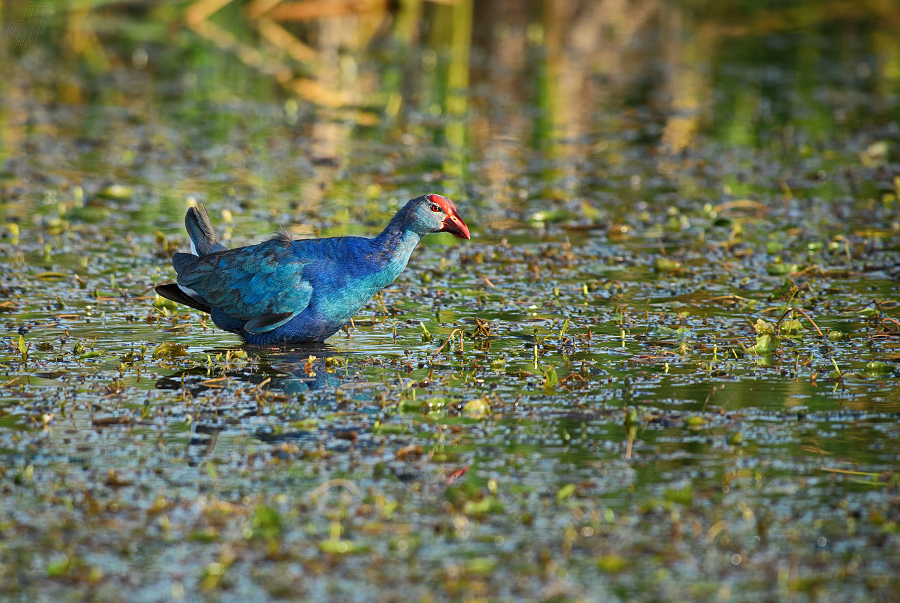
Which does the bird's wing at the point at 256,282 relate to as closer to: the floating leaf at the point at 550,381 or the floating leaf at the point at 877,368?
the floating leaf at the point at 550,381

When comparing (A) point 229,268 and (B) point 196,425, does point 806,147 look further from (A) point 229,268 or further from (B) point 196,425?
(B) point 196,425

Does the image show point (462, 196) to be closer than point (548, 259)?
No

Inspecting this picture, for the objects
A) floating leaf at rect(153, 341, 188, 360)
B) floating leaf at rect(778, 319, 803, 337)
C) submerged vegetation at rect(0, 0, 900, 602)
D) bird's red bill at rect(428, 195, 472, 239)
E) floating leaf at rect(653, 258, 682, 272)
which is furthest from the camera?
floating leaf at rect(653, 258, 682, 272)

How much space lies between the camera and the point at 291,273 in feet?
22.2

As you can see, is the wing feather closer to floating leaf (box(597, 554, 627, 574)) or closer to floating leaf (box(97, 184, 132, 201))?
floating leaf (box(597, 554, 627, 574))

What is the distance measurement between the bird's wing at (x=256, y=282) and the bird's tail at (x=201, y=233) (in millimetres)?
304

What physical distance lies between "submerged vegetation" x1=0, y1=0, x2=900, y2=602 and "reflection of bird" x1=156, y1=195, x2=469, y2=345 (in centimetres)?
22

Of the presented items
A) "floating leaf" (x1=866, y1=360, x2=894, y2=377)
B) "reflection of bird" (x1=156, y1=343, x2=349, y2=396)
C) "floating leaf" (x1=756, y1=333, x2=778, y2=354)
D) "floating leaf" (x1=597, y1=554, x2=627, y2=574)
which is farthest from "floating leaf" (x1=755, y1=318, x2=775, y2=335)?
"floating leaf" (x1=597, y1=554, x2=627, y2=574)

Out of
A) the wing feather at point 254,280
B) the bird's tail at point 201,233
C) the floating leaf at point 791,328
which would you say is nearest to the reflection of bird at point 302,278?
the wing feather at point 254,280

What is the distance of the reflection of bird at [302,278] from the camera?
6.70 m

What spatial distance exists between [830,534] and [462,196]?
6.88 m

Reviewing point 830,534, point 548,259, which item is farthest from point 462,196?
point 830,534

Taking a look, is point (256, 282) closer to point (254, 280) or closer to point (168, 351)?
point (254, 280)

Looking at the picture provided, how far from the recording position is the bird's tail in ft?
24.6
